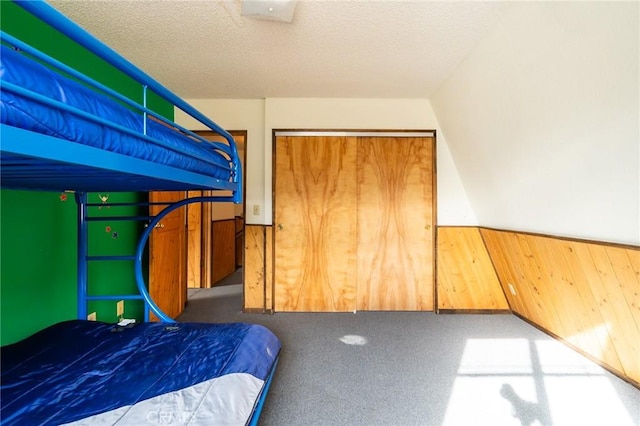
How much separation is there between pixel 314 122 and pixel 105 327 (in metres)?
2.60

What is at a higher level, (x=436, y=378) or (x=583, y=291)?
(x=583, y=291)

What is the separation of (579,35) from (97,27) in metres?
2.86

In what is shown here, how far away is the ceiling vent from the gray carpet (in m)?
2.40

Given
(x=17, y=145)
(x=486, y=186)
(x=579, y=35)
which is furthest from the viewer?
(x=486, y=186)

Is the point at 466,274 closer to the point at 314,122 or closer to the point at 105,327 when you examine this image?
the point at 314,122

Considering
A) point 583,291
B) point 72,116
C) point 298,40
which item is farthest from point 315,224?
point 72,116

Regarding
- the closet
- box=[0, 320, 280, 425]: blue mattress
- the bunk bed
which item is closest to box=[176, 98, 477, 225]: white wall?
the closet

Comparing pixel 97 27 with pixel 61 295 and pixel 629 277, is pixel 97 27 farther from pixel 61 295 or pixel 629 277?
pixel 629 277

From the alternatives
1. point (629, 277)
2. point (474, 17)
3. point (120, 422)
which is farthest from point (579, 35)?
point (120, 422)

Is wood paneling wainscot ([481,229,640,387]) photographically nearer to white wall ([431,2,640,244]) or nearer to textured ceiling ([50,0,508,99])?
white wall ([431,2,640,244])

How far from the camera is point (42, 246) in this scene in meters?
1.63

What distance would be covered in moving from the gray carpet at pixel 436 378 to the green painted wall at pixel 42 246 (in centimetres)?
148

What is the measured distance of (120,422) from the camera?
38.6 inches

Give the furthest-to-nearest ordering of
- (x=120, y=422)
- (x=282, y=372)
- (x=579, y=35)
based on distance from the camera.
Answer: (x=282, y=372) → (x=579, y=35) → (x=120, y=422)
